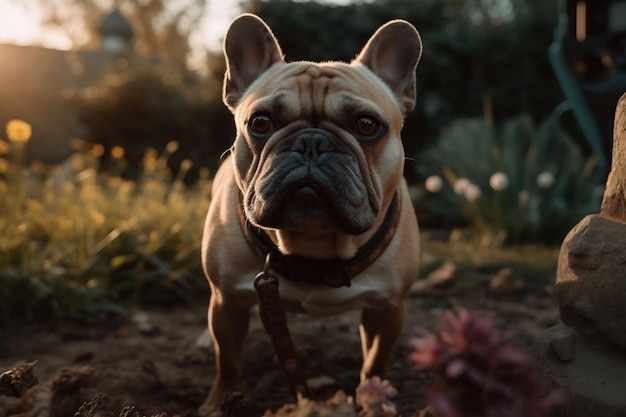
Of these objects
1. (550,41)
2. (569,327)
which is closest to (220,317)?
(569,327)

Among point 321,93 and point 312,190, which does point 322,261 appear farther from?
point 321,93

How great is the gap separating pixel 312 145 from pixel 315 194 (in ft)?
0.66

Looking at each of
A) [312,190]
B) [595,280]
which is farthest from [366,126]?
[595,280]

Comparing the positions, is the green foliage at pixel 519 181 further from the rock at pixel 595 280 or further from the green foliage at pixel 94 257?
the rock at pixel 595 280

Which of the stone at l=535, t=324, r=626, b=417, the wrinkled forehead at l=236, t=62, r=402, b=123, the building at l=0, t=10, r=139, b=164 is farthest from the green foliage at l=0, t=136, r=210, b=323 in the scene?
the building at l=0, t=10, r=139, b=164

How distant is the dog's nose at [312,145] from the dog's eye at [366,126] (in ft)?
0.76

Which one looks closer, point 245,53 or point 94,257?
point 245,53

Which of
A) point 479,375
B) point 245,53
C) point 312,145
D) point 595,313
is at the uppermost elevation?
point 245,53

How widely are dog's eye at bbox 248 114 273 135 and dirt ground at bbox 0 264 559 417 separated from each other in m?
1.15

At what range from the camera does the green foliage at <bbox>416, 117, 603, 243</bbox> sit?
6.45 metres

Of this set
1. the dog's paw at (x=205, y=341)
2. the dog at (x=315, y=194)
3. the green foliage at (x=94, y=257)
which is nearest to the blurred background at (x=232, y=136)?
the green foliage at (x=94, y=257)

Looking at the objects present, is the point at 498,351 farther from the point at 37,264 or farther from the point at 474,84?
the point at 474,84

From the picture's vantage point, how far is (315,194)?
92.0 inches

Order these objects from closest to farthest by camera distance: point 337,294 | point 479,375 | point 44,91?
point 479,375, point 337,294, point 44,91
